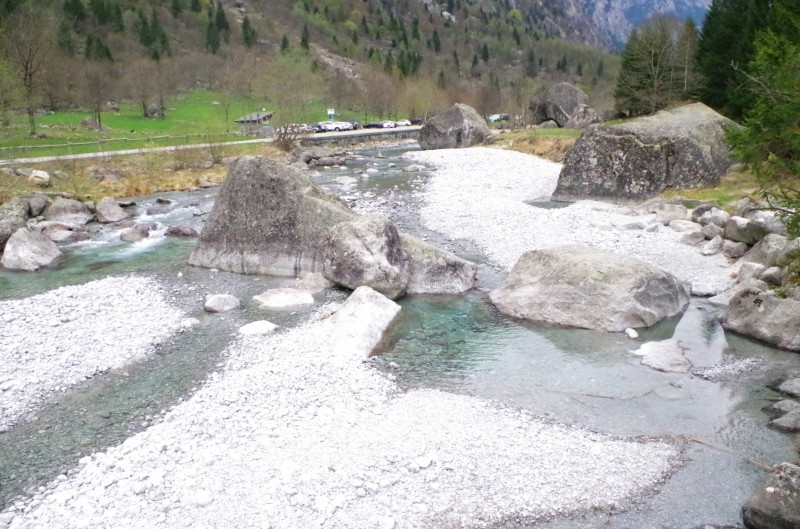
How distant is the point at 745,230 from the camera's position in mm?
→ 23844

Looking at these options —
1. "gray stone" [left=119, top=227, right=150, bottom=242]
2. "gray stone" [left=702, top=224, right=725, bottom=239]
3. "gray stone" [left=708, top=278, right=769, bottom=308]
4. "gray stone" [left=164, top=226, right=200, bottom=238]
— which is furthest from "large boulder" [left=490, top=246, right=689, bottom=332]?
"gray stone" [left=119, top=227, right=150, bottom=242]

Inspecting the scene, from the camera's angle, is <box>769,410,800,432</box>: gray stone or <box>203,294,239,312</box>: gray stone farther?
<box>203,294,239,312</box>: gray stone

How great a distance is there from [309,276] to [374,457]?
457 inches

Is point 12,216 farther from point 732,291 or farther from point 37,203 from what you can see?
point 732,291

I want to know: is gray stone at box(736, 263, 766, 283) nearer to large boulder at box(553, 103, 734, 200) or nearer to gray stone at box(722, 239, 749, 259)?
gray stone at box(722, 239, 749, 259)

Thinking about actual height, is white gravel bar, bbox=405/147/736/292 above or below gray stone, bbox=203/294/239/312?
above

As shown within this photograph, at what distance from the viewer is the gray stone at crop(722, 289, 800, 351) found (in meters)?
16.2

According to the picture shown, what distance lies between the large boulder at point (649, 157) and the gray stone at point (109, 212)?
2607 centimetres

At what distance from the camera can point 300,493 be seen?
33.3 ft

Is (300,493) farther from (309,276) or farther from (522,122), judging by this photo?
(522,122)

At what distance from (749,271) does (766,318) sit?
4.18 meters

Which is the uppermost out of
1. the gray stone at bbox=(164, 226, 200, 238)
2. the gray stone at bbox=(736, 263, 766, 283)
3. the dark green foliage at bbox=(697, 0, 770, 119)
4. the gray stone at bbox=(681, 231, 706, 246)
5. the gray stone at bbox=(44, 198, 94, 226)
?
the dark green foliage at bbox=(697, 0, 770, 119)

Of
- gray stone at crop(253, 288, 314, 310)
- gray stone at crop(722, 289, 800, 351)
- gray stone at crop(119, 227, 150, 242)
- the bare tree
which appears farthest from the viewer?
the bare tree

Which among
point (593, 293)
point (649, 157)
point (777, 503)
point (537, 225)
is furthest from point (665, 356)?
point (649, 157)
